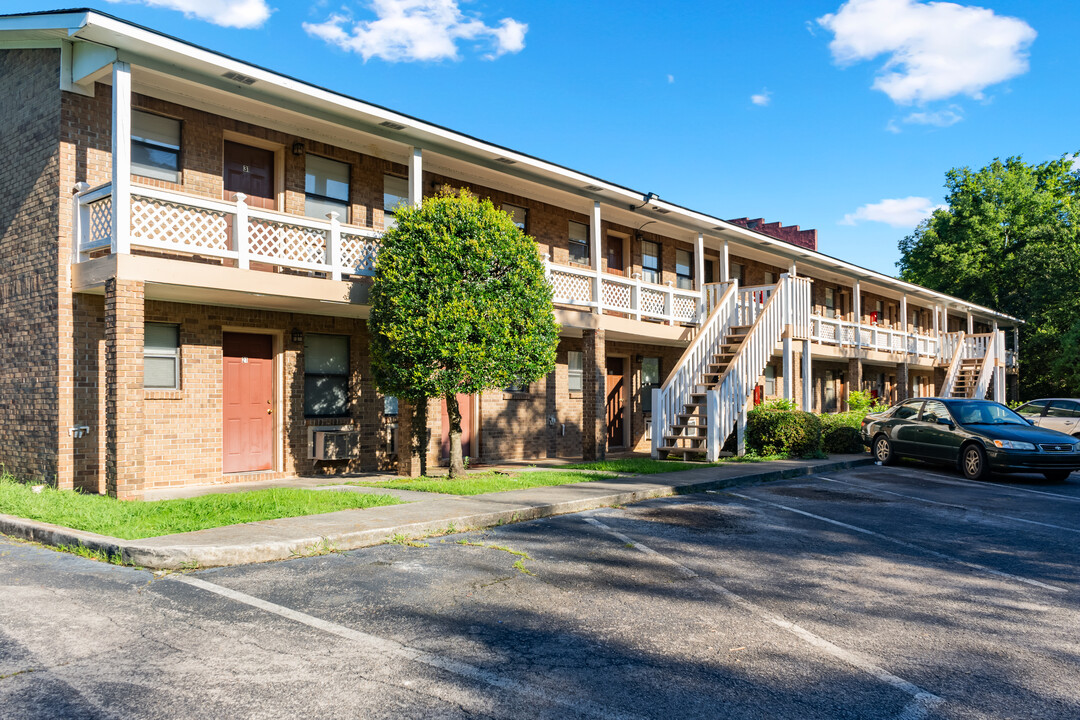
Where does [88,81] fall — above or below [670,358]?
above

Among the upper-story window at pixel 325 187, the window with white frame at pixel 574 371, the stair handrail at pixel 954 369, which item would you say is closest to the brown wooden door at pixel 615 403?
the window with white frame at pixel 574 371

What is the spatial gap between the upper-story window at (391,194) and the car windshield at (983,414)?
468 inches

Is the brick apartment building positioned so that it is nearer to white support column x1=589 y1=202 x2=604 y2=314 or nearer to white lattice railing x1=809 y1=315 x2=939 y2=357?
white support column x1=589 y1=202 x2=604 y2=314

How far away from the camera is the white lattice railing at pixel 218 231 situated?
418 inches

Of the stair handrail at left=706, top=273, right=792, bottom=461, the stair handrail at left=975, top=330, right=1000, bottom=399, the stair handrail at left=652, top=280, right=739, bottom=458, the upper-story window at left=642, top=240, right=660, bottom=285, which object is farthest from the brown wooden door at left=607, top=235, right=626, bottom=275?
the stair handrail at left=975, top=330, right=1000, bottom=399

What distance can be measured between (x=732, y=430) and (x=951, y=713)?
543 inches

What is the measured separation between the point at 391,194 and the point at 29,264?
20.7 feet

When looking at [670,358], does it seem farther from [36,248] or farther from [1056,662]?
[1056,662]

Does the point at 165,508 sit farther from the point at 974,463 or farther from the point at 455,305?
the point at 974,463

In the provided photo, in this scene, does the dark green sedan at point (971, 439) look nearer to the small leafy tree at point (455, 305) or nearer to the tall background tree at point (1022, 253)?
the small leafy tree at point (455, 305)

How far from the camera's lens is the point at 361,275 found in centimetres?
1284

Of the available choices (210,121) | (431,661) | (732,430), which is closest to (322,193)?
(210,121)

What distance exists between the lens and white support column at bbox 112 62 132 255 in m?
10.2

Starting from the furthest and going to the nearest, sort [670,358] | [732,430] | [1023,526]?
[670,358] → [732,430] → [1023,526]
